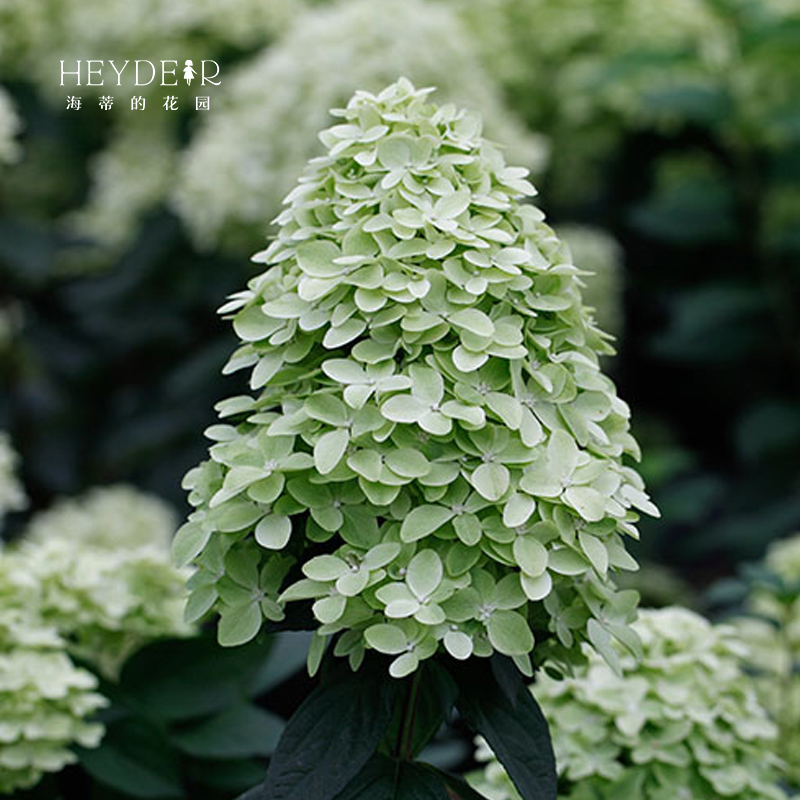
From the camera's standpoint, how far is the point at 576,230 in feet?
11.6

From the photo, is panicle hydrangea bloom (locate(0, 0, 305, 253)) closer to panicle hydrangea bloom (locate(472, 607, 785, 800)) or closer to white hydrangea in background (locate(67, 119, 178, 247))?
white hydrangea in background (locate(67, 119, 178, 247))

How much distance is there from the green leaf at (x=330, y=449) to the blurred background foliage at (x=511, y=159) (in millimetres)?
1288

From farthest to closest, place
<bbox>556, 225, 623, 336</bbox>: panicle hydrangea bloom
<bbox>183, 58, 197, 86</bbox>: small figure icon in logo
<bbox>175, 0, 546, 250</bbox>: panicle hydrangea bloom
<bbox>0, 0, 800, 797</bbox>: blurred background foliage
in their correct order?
<bbox>556, 225, 623, 336</bbox>: panicle hydrangea bloom, <bbox>183, 58, 197, 86</bbox>: small figure icon in logo, <bbox>0, 0, 800, 797</bbox>: blurred background foliage, <bbox>175, 0, 546, 250</bbox>: panicle hydrangea bloom

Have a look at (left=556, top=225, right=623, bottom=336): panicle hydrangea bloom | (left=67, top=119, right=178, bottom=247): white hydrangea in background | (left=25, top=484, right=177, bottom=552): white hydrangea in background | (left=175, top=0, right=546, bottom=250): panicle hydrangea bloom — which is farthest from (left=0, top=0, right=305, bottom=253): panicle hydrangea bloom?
(left=556, top=225, right=623, bottom=336): panicle hydrangea bloom

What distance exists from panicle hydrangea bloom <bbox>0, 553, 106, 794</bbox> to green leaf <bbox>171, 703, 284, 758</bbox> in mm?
118

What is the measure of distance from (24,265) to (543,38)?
1.63 meters

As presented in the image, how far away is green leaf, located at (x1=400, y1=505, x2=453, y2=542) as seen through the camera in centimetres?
87

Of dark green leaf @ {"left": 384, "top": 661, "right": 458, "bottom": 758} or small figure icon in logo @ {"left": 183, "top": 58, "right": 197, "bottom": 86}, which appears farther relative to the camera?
small figure icon in logo @ {"left": 183, "top": 58, "right": 197, "bottom": 86}

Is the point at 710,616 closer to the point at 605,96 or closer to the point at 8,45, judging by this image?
the point at 605,96

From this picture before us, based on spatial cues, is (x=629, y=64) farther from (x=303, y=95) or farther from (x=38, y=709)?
(x=38, y=709)

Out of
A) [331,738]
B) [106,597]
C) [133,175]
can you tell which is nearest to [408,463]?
[331,738]

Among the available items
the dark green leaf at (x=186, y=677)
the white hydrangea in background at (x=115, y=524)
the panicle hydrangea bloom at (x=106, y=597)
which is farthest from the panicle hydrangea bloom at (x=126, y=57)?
the dark green leaf at (x=186, y=677)

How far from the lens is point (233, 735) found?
133 centimetres

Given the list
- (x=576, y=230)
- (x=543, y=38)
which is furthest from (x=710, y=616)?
(x=543, y=38)
